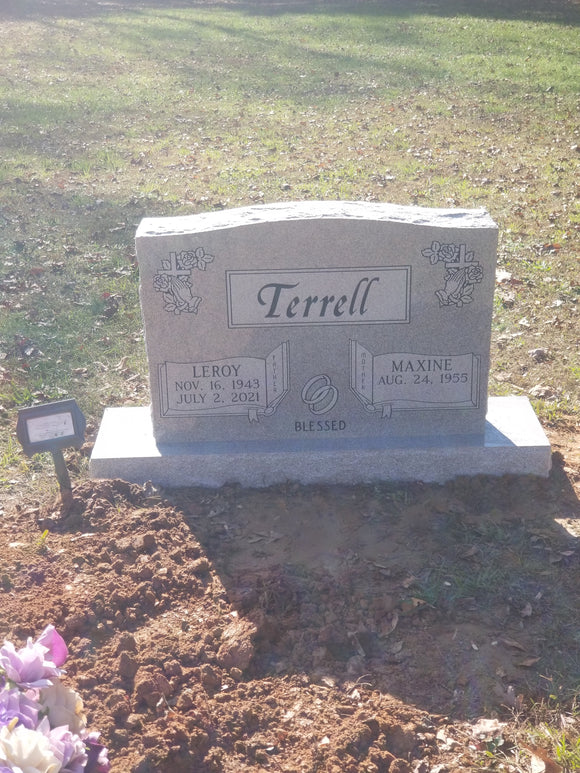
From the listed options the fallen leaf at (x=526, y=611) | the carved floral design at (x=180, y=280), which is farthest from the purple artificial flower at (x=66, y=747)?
the carved floral design at (x=180, y=280)

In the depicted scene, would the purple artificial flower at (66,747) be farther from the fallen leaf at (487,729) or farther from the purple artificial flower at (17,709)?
the fallen leaf at (487,729)

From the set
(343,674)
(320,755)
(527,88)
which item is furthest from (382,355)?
(527,88)

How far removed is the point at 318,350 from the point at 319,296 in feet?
1.00

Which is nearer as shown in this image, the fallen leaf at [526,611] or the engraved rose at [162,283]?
the fallen leaf at [526,611]

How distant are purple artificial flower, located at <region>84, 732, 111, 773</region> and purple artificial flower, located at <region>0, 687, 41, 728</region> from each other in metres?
0.25

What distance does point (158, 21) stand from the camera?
2209 cm

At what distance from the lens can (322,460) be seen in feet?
15.1

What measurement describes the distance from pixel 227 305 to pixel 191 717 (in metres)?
2.18

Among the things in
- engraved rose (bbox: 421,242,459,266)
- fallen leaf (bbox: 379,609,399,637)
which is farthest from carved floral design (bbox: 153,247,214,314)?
fallen leaf (bbox: 379,609,399,637)

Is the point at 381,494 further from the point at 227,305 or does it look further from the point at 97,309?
the point at 97,309

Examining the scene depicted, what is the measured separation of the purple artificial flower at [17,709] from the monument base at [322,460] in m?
2.21

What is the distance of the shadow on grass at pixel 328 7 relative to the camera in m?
21.7

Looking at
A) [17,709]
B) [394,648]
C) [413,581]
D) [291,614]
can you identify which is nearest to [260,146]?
[413,581]

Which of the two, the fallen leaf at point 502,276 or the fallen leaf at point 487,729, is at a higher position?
the fallen leaf at point 502,276
